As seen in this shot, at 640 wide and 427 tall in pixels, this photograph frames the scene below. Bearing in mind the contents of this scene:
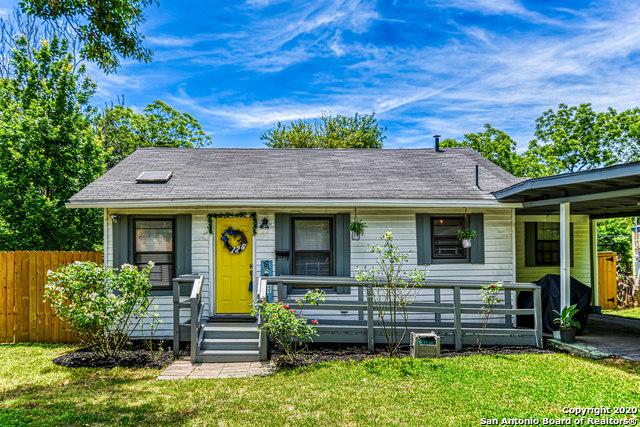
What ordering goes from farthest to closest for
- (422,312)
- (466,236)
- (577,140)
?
(577,140) → (466,236) → (422,312)

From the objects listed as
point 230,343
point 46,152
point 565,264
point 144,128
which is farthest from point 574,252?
point 144,128

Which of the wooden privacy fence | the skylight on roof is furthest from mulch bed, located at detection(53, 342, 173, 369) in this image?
the skylight on roof

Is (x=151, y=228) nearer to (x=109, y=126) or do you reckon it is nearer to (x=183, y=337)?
(x=183, y=337)

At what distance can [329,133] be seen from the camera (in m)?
31.1

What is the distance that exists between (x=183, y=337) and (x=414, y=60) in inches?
511

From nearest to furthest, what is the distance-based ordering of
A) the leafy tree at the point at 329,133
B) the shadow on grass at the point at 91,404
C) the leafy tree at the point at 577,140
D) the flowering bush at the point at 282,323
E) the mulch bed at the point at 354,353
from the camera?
the shadow on grass at the point at 91,404
the flowering bush at the point at 282,323
the mulch bed at the point at 354,353
the leafy tree at the point at 577,140
the leafy tree at the point at 329,133

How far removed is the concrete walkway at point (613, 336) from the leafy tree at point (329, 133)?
2157cm

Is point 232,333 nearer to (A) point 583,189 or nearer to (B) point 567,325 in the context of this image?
(B) point 567,325

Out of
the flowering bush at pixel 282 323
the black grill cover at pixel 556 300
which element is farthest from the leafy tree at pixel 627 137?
the flowering bush at pixel 282 323

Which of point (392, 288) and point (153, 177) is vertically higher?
point (153, 177)

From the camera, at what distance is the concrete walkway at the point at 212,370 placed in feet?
20.1

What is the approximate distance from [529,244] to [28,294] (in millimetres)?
11690

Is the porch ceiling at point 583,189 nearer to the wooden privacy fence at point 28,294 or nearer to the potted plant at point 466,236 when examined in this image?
the potted plant at point 466,236

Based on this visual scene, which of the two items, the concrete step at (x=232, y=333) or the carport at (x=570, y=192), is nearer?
the carport at (x=570, y=192)
